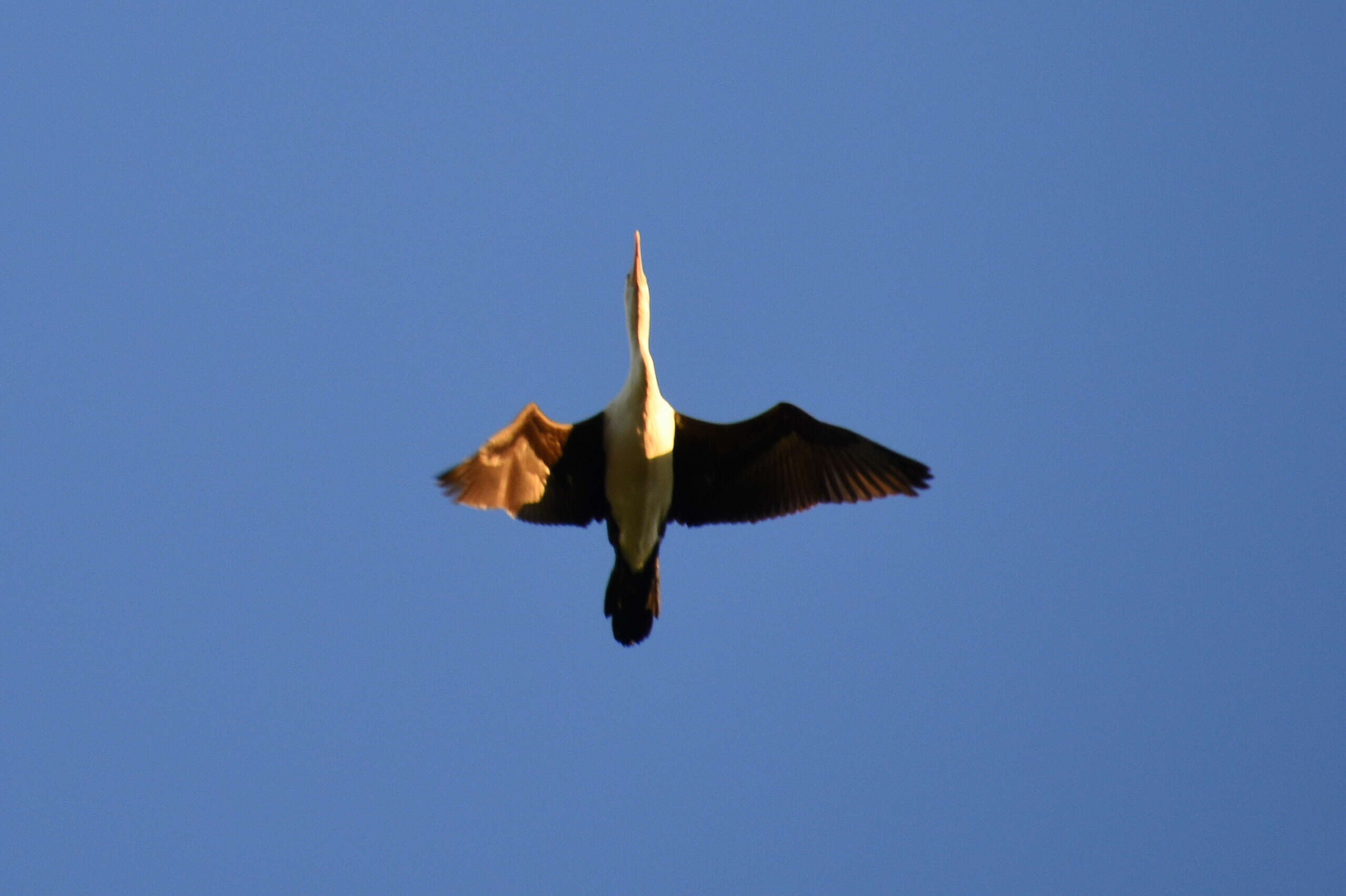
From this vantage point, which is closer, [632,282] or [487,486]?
[487,486]

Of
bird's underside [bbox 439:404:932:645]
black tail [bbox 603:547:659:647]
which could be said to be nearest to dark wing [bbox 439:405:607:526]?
bird's underside [bbox 439:404:932:645]

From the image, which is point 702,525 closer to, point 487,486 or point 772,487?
point 772,487

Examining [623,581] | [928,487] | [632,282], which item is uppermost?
[632,282]

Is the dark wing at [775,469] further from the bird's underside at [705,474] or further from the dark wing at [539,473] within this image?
the dark wing at [539,473]

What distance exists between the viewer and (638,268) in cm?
1098

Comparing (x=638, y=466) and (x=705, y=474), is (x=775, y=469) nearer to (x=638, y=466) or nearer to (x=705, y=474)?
(x=705, y=474)

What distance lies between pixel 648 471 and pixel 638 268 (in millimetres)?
1531

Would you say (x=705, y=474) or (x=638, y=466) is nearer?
(x=638, y=466)

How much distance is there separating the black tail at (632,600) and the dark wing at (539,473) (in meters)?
0.45

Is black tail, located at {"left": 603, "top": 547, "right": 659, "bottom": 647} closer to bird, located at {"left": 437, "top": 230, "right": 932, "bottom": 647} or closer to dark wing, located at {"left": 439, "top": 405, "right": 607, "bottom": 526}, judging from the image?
bird, located at {"left": 437, "top": 230, "right": 932, "bottom": 647}

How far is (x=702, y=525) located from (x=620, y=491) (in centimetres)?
77

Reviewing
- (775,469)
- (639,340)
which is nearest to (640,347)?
(639,340)

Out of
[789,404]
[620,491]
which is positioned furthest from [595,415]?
[789,404]

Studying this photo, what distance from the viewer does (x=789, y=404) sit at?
34.8 ft
